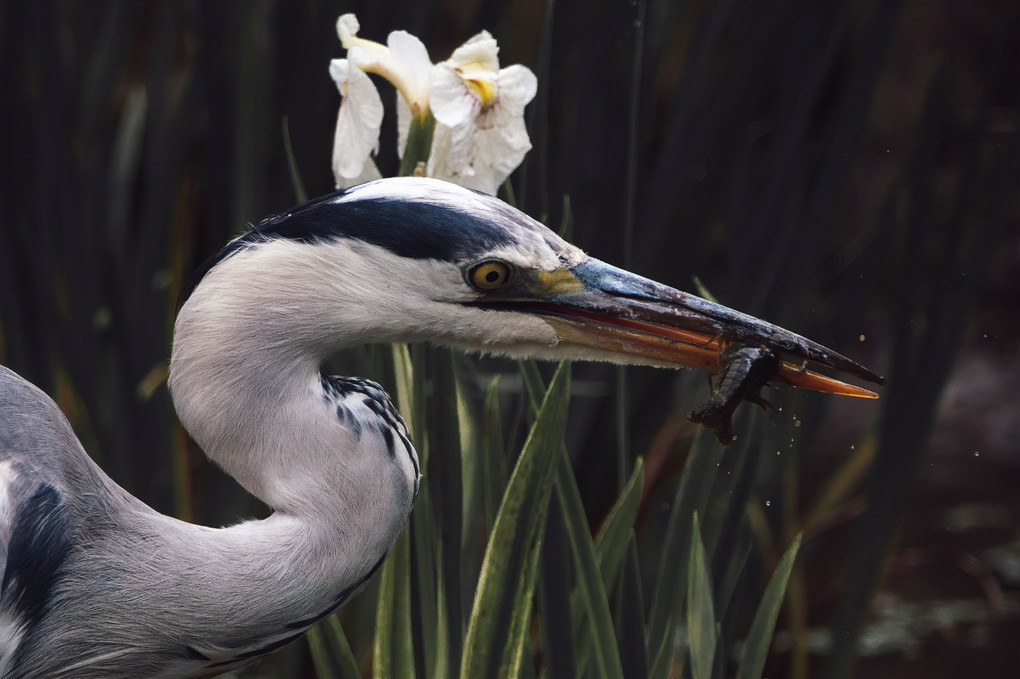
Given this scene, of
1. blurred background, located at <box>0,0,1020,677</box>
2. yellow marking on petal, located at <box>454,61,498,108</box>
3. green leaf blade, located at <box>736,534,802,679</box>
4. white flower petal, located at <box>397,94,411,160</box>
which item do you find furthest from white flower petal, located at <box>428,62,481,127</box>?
green leaf blade, located at <box>736,534,802,679</box>

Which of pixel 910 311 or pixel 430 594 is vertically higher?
pixel 910 311

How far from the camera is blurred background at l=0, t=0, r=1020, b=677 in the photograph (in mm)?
1766

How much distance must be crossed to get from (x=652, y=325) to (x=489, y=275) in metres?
0.18

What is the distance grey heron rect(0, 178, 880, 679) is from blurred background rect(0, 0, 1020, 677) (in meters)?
0.53

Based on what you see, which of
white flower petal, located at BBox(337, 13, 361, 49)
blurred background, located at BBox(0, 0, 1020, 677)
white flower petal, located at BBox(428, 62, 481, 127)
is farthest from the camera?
blurred background, located at BBox(0, 0, 1020, 677)

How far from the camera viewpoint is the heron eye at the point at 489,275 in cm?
100

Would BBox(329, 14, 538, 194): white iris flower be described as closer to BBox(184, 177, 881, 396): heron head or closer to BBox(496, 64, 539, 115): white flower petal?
BBox(496, 64, 539, 115): white flower petal

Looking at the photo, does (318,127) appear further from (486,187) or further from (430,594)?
(430,594)

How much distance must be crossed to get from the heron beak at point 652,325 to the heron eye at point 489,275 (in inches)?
1.5

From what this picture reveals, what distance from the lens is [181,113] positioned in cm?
204

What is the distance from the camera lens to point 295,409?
1.02m

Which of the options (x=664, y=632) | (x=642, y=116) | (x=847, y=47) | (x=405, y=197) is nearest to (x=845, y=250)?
(x=847, y=47)

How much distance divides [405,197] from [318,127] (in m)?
0.99

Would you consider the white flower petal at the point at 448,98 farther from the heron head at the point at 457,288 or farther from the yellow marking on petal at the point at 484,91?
the heron head at the point at 457,288
